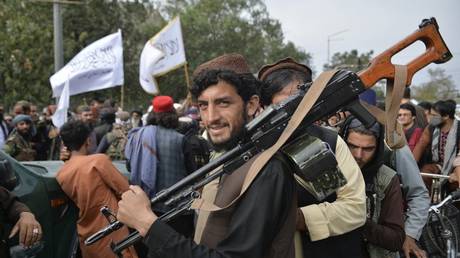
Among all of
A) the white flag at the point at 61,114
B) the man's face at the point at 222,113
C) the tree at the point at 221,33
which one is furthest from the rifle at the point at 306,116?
the tree at the point at 221,33

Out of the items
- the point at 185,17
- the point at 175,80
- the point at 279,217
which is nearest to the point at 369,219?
the point at 279,217

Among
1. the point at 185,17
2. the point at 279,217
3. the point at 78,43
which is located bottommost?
the point at 279,217

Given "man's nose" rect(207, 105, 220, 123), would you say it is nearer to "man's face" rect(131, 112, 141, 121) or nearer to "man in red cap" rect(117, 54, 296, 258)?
"man in red cap" rect(117, 54, 296, 258)

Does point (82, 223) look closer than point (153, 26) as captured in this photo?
Yes

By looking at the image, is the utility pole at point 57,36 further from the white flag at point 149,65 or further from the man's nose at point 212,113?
the man's nose at point 212,113

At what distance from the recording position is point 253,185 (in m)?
1.56

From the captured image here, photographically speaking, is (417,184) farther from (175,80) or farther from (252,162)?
(175,80)

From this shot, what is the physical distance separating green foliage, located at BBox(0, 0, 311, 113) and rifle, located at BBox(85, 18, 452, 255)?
18958mm

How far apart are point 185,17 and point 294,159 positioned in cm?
4460

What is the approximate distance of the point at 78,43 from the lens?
938 inches

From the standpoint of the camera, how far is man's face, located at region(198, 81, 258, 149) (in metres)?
1.80

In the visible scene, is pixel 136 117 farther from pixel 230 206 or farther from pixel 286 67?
pixel 230 206

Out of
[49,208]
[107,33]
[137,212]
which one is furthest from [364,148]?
[107,33]

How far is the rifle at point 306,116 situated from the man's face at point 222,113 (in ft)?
0.35
